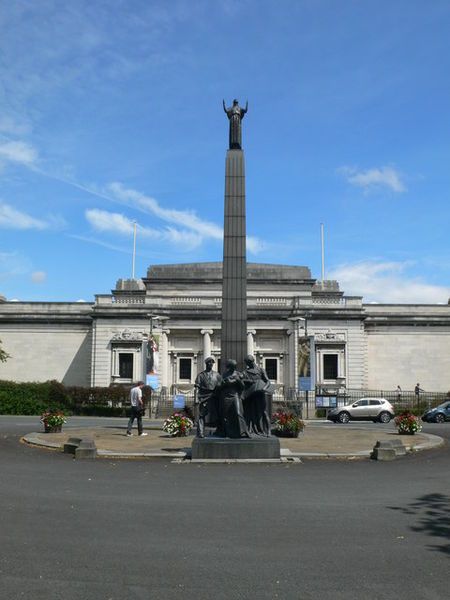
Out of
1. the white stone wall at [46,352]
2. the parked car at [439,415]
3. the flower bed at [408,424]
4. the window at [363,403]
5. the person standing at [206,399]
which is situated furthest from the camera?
the white stone wall at [46,352]

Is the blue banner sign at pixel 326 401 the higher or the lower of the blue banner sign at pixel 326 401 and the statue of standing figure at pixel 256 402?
the lower

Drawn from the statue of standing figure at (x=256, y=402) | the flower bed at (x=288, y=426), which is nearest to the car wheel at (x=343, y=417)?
the flower bed at (x=288, y=426)

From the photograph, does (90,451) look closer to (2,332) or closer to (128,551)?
(128,551)

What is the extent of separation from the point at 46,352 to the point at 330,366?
80.4 feet

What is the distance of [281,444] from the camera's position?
17984mm

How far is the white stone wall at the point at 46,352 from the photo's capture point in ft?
173

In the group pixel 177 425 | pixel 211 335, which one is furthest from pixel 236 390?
pixel 211 335

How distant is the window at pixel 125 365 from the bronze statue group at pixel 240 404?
113ft

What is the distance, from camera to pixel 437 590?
562 centimetres

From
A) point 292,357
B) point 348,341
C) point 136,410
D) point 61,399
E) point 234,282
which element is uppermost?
point 348,341

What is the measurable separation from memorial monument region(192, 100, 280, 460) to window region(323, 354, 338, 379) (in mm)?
32890

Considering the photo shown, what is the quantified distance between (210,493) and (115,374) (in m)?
39.4

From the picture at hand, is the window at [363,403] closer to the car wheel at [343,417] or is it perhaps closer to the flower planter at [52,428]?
the car wheel at [343,417]

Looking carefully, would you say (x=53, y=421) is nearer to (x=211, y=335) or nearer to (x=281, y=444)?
(x=281, y=444)
